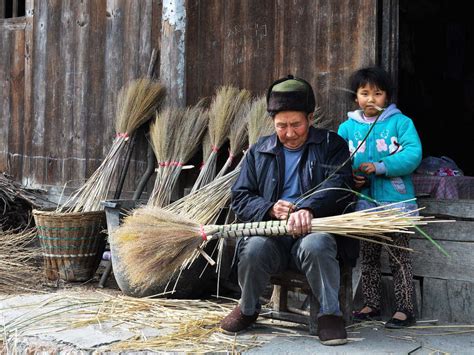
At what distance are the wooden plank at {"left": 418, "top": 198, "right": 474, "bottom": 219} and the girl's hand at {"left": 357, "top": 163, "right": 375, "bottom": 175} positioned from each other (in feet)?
1.81

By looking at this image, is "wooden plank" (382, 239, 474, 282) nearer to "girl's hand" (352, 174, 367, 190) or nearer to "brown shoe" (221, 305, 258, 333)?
"girl's hand" (352, 174, 367, 190)

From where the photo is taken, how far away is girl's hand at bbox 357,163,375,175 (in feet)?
11.7

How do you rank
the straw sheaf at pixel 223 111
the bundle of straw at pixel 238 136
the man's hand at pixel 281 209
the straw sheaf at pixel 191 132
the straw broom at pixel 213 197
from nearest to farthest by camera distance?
the man's hand at pixel 281 209 → the straw broom at pixel 213 197 → the bundle of straw at pixel 238 136 → the straw sheaf at pixel 223 111 → the straw sheaf at pixel 191 132

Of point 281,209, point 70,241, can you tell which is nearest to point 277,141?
point 281,209

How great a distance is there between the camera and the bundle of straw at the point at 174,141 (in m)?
4.72

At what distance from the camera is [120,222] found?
14.3ft

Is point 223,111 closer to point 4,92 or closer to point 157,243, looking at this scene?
point 157,243

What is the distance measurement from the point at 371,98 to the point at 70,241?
243 centimetres

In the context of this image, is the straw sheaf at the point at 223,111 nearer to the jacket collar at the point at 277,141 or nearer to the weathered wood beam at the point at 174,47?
the weathered wood beam at the point at 174,47

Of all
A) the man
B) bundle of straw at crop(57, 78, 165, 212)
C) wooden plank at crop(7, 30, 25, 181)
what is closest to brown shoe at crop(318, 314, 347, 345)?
the man

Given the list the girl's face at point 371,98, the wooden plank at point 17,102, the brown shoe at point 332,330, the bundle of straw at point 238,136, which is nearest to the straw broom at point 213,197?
the bundle of straw at point 238,136

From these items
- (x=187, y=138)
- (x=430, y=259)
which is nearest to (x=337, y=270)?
(x=430, y=259)

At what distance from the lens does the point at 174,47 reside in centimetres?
518

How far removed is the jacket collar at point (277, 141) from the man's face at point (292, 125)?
0.04 m
